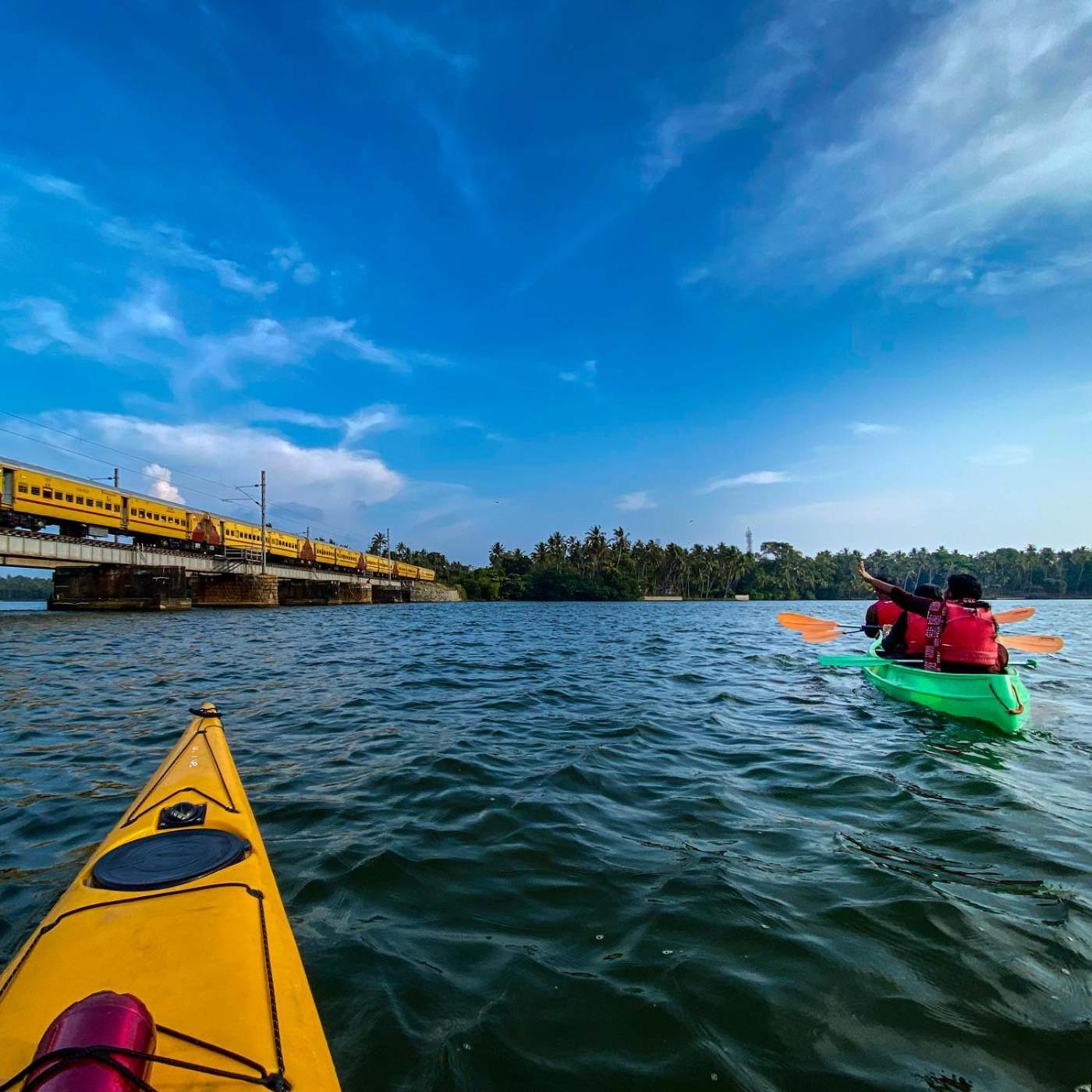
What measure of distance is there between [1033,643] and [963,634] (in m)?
4.63

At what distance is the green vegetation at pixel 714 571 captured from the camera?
9806cm

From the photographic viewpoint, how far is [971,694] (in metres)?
7.50

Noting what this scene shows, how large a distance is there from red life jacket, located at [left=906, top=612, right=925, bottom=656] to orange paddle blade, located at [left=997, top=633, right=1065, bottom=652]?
1244 millimetres

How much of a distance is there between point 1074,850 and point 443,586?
8546 centimetres

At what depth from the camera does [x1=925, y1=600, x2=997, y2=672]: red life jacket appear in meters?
7.81

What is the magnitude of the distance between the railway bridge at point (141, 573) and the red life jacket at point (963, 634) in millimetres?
34489

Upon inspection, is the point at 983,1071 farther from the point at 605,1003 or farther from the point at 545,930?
the point at 545,930

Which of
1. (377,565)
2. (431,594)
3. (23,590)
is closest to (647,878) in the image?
(377,565)

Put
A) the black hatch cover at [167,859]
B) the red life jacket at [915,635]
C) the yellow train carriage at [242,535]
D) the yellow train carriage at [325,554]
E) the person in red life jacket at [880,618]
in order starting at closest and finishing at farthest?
1. the black hatch cover at [167,859]
2. the red life jacket at [915,635]
3. the person in red life jacket at [880,618]
4. the yellow train carriage at [242,535]
5. the yellow train carriage at [325,554]

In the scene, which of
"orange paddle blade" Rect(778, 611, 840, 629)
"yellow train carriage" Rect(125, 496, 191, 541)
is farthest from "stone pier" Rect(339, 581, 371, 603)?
"orange paddle blade" Rect(778, 611, 840, 629)

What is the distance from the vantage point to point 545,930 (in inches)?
121

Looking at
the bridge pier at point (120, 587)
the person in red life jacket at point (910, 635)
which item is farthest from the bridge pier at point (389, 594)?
the person in red life jacket at point (910, 635)

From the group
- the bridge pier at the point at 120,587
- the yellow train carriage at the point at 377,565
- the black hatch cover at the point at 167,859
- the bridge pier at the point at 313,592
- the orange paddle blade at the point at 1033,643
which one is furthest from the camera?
the yellow train carriage at the point at 377,565

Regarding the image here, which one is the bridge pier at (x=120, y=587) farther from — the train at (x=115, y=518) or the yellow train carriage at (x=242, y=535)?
the yellow train carriage at (x=242, y=535)
